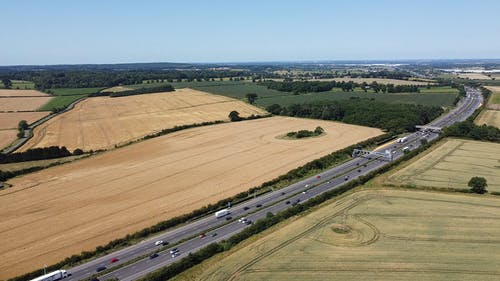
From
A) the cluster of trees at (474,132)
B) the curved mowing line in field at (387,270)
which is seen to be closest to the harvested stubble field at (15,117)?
the curved mowing line in field at (387,270)

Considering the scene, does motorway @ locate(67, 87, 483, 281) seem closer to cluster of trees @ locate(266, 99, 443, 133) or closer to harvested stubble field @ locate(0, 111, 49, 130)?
cluster of trees @ locate(266, 99, 443, 133)

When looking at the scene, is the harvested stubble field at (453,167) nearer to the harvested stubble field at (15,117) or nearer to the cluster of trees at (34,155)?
the cluster of trees at (34,155)

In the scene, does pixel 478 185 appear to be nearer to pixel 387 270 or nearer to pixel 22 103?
pixel 387 270

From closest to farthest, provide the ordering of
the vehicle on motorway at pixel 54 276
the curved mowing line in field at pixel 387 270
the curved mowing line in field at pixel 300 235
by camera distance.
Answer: the vehicle on motorway at pixel 54 276 < the curved mowing line in field at pixel 387 270 < the curved mowing line in field at pixel 300 235

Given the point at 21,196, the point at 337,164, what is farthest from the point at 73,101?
the point at 337,164

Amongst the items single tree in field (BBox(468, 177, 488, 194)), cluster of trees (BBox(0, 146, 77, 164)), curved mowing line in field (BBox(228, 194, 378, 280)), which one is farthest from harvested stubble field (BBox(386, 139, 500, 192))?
cluster of trees (BBox(0, 146, 77, 164))
